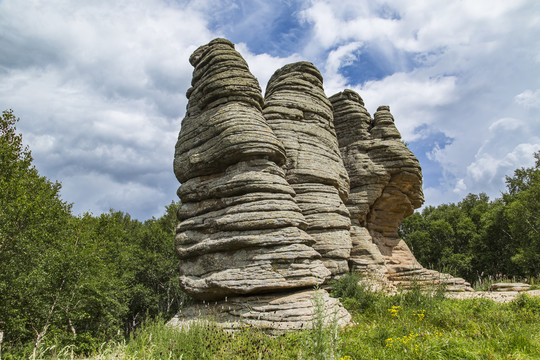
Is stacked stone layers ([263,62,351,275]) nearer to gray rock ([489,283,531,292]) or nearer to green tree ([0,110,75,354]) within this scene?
gray rock ([489,283,531,292])

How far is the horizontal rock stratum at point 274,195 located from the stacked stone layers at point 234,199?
0.17ft

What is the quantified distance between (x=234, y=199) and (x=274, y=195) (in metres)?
1.73

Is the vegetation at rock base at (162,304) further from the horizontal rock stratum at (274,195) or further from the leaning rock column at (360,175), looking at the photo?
the leaning rock column at (360,175)

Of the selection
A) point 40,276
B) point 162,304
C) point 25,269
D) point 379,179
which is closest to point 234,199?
point 40,276

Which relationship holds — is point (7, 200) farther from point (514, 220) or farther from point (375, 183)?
point (514, 220)

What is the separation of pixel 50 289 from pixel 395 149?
24.2m

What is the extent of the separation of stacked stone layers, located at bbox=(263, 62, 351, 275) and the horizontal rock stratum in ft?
0.21

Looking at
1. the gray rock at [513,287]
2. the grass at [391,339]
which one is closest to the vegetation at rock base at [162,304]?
the grass at [391,339]

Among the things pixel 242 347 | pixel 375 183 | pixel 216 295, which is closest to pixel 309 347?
pixel 242 347

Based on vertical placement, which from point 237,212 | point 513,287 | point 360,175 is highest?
point 360,175

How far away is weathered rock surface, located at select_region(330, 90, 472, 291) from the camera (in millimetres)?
23500

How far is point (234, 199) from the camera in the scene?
44.8 ft

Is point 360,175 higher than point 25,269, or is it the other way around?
point 360,175

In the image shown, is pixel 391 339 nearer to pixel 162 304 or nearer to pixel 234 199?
pixel 234 199
